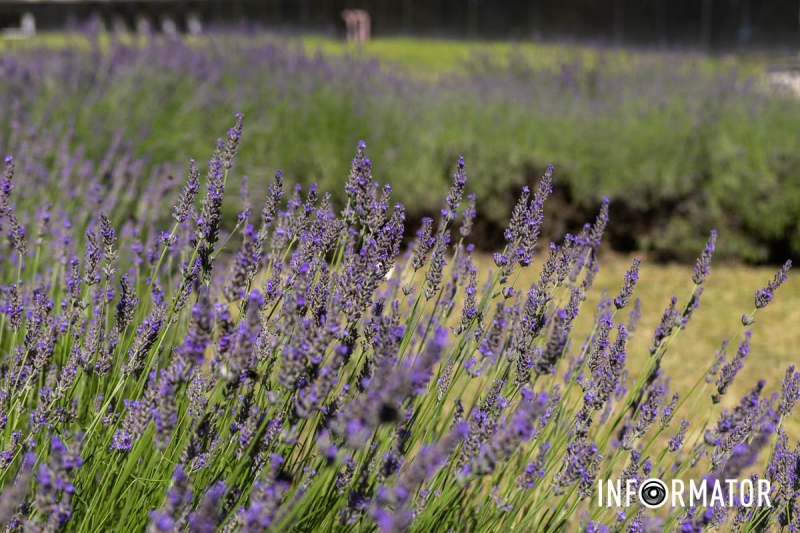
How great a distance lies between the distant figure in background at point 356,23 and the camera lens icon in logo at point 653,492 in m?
19.5

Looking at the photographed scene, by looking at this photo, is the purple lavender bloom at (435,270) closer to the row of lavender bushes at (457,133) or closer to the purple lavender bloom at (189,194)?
the purple lavender bloom at (189,194)

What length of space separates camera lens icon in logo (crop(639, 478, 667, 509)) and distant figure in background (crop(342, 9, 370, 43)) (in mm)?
19451

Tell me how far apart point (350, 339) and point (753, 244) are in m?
6.04

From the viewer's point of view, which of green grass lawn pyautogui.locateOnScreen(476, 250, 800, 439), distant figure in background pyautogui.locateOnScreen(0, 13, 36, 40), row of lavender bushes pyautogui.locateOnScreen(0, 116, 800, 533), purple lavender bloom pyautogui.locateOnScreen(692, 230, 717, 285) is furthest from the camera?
distant figure in background pyautogui.locateOnScreen(0, 13, 36, 40)

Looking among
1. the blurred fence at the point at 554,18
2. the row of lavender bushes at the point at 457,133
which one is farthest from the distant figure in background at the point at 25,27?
the row of lavender bushes at the point at 457,133

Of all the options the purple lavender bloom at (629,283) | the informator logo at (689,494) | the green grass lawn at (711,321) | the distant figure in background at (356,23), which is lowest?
the green grass lawn at (711,321)

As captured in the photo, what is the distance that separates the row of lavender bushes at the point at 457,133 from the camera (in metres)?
6.00

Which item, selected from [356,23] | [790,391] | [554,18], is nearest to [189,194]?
[790,391]

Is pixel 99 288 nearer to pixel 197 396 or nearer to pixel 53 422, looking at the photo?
pixel 53 422

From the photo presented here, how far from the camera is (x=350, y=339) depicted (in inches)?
68.9

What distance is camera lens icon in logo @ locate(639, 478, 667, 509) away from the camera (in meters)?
2.01

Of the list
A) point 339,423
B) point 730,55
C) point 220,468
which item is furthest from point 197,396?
point 730,55

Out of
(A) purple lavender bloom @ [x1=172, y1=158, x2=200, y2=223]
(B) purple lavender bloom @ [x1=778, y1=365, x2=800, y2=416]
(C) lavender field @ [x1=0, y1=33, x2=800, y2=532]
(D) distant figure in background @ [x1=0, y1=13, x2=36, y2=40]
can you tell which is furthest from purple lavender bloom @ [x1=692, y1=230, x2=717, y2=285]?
(D) distant figure in background @ [x1=0, y1=13, x2=36, y2=40]

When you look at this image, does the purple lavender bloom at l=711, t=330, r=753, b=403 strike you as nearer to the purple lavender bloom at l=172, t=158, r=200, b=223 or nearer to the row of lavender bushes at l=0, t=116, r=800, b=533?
the row of lavender bushes at l=0, t=116, r=800, b=533
